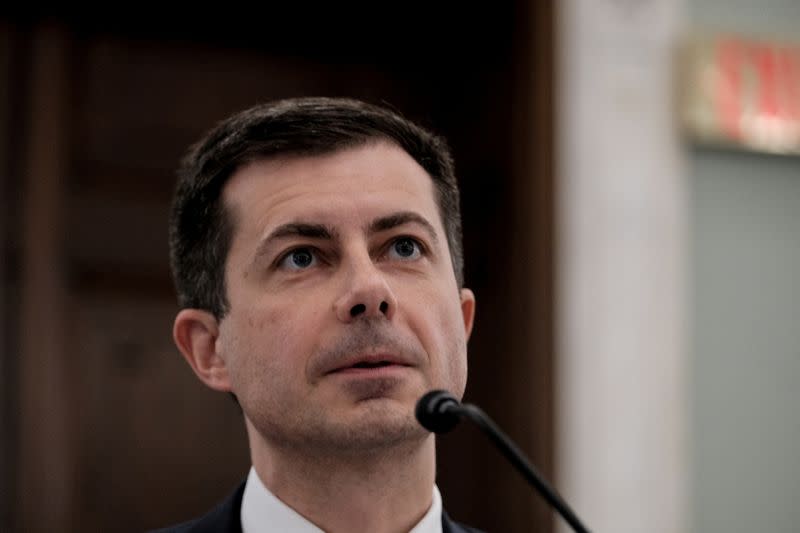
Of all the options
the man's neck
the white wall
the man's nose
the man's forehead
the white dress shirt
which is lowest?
the white wall

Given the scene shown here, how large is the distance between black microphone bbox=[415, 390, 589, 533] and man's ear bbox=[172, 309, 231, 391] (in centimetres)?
55

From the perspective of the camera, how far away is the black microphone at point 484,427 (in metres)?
1.62

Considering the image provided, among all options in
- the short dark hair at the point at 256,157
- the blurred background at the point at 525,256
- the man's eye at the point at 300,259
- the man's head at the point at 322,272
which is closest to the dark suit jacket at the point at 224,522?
the man's head at the point at 322,272

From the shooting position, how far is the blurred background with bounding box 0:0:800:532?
4270 millimetres

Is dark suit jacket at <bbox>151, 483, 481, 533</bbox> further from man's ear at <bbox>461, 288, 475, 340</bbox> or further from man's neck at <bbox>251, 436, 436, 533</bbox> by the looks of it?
man's ear at <bbox>461, 288, 475, 340</bbox>

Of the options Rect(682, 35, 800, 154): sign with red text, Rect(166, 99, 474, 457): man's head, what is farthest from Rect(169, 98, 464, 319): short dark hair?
Rect(682, 35, 800, 154): sign with red text

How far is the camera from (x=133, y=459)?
4340 millimetres

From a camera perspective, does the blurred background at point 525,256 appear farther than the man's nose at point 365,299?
Yes

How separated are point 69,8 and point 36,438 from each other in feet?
4.74

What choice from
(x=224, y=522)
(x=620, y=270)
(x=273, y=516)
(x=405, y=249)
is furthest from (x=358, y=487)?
(x=620, y=270)

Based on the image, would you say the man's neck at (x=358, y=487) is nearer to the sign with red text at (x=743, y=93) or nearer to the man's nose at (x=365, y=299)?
the man's nose at (x=365, y=299)

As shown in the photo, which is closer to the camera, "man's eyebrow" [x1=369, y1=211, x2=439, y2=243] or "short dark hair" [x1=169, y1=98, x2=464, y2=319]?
"man's eyebrow" [x1=369, y1=211, x2=439, y2=243]

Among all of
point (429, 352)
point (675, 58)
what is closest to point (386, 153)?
point (429, 352)

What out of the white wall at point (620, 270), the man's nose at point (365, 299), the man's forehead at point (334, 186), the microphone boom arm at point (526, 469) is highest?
the man's forehead at point (334, 186)
